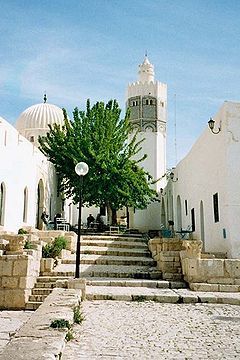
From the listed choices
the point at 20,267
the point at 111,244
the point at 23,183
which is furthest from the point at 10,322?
the point at 23,183

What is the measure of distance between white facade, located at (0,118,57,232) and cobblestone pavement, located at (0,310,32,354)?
25.3ft

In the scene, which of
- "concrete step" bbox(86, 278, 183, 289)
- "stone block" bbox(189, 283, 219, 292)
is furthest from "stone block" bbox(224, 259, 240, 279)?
"concrete step" bbox(86, 278, 183, 289)

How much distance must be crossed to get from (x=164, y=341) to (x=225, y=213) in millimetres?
9477

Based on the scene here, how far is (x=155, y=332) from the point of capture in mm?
6074

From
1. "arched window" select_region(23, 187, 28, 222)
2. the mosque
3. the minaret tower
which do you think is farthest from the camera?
the minaret tower

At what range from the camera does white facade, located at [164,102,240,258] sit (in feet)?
46.8

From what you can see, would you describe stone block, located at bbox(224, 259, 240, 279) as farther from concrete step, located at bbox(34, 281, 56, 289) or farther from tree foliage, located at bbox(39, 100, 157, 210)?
tree foliage, located at bbox(39, 100, 157, 210)

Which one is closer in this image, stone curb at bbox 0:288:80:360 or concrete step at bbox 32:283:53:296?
stone curb at bbox 0:288:80:360

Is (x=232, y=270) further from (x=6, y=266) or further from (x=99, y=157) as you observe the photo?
(x=99, y=157)

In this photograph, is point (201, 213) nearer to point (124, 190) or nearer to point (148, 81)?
point (124, 190)

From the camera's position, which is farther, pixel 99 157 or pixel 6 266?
pixel 99 157

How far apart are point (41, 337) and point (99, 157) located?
18389mm

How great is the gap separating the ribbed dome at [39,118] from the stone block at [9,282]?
20222mm

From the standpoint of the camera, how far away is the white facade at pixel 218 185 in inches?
561
